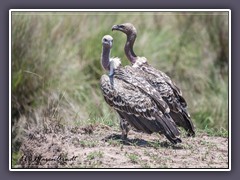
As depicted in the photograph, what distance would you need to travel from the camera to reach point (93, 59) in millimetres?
13562

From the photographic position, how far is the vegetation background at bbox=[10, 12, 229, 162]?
1268 cm

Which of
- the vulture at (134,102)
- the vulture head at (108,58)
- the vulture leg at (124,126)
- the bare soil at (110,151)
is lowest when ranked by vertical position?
the bare soil at (110,151)

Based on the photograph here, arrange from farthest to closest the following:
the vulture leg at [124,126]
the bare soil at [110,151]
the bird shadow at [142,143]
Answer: the bird shadow at [142,143], the vulture leg at [124,126], the bare soil at [110,151]

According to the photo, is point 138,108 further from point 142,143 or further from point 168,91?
point 168,91

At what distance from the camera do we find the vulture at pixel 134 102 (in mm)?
9789

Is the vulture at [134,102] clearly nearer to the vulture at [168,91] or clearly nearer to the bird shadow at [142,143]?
the bird shadow at [142,143]

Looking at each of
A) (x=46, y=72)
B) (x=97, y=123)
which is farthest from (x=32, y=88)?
(x=97, y=123)

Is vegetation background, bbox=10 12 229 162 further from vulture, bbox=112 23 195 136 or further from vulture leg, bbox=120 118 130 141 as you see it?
vulture leg, bbox=120 118 130 141

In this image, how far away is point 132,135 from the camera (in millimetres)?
10523

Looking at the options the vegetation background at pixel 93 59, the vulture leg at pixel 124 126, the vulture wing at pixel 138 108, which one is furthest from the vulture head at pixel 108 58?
the vegetation background at pixel 93 59

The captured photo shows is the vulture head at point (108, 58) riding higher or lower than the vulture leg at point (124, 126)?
higher

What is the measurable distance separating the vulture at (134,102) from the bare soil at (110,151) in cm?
24

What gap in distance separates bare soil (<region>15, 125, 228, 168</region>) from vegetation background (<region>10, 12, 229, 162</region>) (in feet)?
2.33
